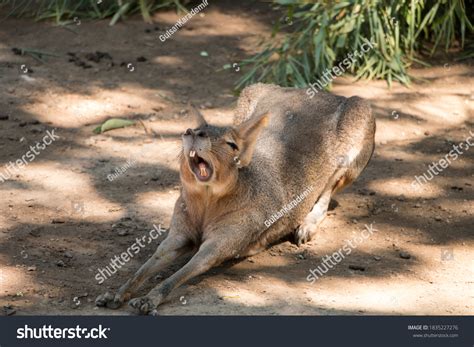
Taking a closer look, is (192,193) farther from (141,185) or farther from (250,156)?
(141,185)

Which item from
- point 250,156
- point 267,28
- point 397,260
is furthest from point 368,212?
point 267,28

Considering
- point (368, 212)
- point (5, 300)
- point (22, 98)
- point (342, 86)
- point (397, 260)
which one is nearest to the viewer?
point (5, 300)

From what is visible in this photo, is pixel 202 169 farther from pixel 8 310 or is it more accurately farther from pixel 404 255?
pixel 404 255

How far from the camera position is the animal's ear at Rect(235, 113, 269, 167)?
6.15 metres

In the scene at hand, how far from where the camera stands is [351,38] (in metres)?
9.82

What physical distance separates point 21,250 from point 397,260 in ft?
7.87

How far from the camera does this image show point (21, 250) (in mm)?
6250
